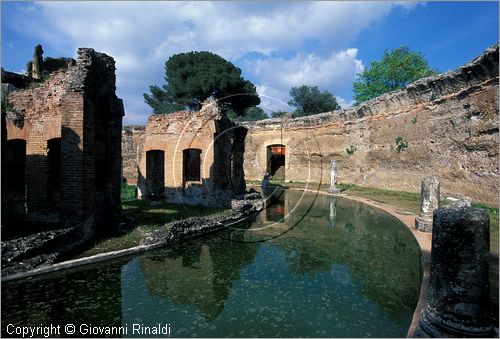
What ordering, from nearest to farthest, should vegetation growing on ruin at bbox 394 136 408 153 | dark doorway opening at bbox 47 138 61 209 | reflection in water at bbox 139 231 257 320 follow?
1. reflection in water at bbox 139 231 257 320
2. dark doorway opening at bbox 47 138 61 209
3. vegetation growing on ruin at bbox 394 136 408 153

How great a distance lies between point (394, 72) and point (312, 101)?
1243cm

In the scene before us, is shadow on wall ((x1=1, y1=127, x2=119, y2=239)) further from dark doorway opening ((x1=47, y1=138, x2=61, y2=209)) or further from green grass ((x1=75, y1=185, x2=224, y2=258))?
green grass ((x1=75, y1=185, x2=224, y2=258))

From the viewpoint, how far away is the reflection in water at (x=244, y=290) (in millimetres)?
4301

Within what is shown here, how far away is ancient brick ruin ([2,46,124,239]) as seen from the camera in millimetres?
7543

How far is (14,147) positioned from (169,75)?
109 ft

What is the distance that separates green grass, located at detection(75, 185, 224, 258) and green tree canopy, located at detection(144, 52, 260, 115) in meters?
23.5

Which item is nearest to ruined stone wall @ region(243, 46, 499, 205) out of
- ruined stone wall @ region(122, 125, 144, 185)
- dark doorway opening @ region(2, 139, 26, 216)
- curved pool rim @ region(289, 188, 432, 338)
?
curved pool rim @ region(289, 188, 432, 338)

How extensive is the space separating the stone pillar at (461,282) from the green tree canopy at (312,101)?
4323 centimetres

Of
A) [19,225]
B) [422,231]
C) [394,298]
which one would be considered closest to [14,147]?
[19,225]

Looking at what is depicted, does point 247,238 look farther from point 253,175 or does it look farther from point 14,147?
point 253,175

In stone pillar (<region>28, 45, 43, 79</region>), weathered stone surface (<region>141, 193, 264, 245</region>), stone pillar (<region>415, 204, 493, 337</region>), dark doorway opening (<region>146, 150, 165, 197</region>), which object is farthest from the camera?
stone pillar (<region>28, 45, 43, 79</region>)

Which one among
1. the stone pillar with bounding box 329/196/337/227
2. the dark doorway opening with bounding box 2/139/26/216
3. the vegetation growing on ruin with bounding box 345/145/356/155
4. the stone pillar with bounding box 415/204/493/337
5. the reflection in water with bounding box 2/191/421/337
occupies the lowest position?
the reflection in water with bounding box 2/191/421/337

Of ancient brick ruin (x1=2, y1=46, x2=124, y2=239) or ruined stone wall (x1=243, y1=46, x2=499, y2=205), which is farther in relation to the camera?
ruined stone wall (x1=243, y1=46, x2=499, y2=205)

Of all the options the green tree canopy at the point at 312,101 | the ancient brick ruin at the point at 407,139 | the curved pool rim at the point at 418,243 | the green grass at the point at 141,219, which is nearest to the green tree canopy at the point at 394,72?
the green tree canopy at the point at 312,101
